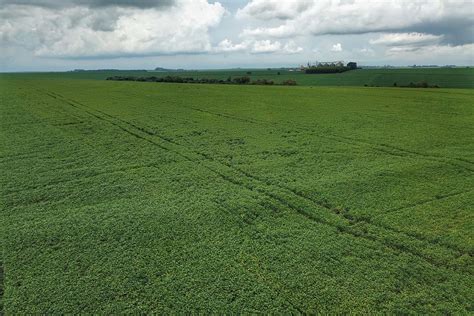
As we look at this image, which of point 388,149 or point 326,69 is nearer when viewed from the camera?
point 388,149

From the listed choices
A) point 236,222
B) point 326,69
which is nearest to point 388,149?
point 236,222

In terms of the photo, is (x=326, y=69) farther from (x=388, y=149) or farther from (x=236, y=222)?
(x=236, y=222)

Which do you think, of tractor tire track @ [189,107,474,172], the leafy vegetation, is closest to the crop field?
tractor tire track @ [189,107,474,172]

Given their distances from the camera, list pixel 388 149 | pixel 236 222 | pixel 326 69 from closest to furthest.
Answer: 1. pixel 236 222
2. pixel 388 149
3. pixel 326 69

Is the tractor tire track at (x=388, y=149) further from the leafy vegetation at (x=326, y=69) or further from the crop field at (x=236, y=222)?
the leafy vegetation at (x=326, y=69)

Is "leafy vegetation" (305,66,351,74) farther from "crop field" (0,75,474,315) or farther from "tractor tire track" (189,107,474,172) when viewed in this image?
"crop field" (0,75,474,315)

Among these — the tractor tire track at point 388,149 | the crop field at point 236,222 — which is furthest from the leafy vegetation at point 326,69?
the crop field at point 236,222

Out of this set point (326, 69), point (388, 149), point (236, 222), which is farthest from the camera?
point (326, 69)

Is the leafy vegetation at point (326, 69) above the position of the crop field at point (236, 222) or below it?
above
